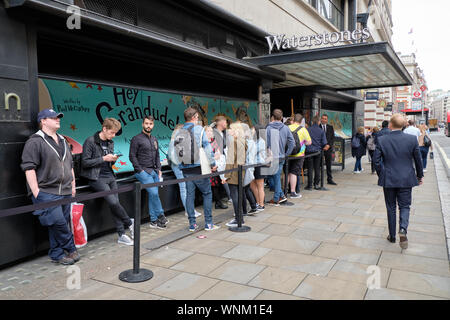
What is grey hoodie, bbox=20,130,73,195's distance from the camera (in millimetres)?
3973

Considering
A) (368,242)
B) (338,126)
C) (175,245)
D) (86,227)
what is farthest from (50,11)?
(338,126)

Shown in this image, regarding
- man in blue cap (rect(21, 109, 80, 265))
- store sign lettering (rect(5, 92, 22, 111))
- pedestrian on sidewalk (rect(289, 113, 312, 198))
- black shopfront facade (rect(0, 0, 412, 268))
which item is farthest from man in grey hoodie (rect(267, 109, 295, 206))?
store sign lettering (rect(5, 92, 22, 111))

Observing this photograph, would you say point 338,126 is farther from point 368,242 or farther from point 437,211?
point 368,242

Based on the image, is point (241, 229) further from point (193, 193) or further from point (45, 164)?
point (45, 164)

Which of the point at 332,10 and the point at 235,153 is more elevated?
the point at 332,10

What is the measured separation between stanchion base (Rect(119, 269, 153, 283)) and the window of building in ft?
39.7

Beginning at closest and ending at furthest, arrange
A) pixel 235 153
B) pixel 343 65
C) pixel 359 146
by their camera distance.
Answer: pixel 235 153 → pixel 343 65 → pixel 359 146

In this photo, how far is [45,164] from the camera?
13.4 feet

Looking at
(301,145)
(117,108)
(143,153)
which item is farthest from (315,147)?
(117,108)

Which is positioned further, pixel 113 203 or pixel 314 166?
pixel 314 166

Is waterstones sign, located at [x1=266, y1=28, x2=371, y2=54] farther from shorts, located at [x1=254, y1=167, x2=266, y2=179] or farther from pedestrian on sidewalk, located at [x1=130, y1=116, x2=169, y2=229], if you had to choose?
pedestrian on sidewalk, located at [x1=130, y1=116, x2=169, y2=229]

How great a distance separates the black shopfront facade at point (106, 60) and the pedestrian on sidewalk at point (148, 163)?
0.40 m

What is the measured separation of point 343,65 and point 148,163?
5.83 m

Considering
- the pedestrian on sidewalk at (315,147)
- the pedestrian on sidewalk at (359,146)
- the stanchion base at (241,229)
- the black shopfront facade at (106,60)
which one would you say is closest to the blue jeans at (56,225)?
the black shopfront facade at (106,60)
